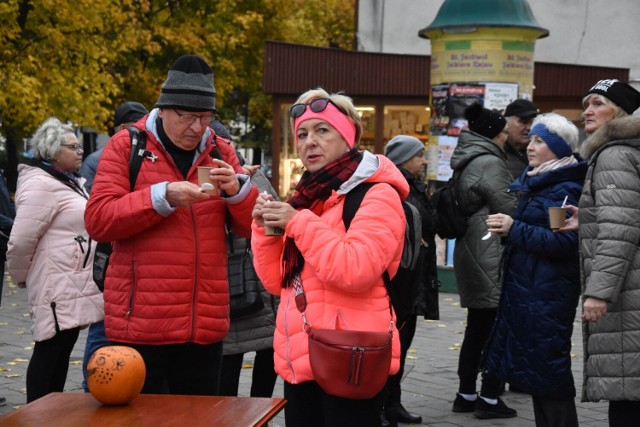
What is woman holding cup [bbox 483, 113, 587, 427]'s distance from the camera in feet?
18.1

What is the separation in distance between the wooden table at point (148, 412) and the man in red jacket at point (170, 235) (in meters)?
0.75

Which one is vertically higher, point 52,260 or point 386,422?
point 52,260

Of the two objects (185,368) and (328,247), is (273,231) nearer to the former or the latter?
(328,247)

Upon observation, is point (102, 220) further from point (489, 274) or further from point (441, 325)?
point (441, 325)

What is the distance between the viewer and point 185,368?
15.4ft

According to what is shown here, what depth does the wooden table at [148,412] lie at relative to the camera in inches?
132

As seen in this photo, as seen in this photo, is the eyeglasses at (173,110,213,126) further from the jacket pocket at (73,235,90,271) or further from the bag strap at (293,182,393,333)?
the jacket pocket at (73,235,90,271)

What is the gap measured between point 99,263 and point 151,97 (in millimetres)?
19086

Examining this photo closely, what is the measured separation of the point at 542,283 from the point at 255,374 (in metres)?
1.83

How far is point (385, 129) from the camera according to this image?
18.7 m

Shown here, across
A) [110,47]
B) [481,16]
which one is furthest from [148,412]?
[110,47]

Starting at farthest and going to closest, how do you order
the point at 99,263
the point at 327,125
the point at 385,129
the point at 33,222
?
the point at 385,129 → the point at 33,222 → the point at 99,263 → the point at 327,125

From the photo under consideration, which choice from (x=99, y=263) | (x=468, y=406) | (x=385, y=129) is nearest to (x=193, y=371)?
(x=99, y=263)

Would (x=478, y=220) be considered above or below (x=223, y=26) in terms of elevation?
below
